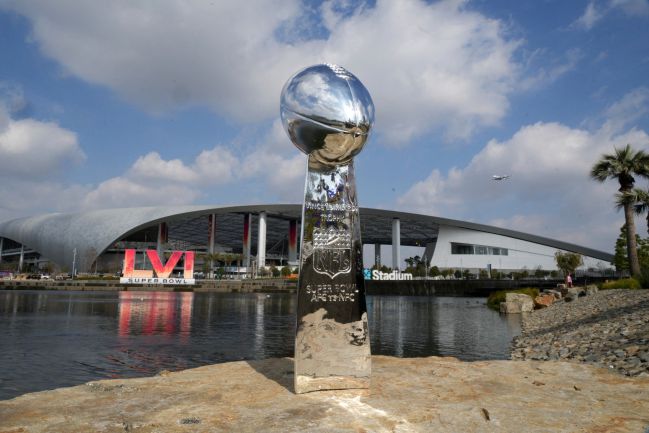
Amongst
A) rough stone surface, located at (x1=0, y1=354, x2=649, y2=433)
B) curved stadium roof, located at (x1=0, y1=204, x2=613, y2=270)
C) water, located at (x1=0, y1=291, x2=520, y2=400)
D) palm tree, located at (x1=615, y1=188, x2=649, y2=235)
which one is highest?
curved stadium roof, located at (x1=0, y1=204, x2=613, y2=270)

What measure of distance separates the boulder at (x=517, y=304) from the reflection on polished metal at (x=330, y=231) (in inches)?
950

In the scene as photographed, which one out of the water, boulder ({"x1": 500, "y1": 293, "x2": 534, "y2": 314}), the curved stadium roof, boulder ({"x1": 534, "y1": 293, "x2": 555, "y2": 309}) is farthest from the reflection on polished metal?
the curved stadium roof

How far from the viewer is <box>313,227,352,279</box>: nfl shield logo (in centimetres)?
668

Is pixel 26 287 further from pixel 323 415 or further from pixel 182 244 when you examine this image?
pixel 323 415

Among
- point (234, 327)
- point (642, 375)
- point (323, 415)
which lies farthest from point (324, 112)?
point (234, 327)

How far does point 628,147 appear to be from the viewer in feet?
98.4

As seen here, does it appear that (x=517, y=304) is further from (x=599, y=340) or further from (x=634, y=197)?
(x=599, y=340)

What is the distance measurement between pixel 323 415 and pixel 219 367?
3.52 metres

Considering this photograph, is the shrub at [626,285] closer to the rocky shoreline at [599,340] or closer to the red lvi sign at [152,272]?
the rocky shoreline at [599,340]

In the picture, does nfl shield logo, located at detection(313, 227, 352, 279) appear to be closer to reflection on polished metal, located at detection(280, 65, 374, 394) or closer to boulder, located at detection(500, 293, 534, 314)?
reflection on polished metal, located at detection(280, 65, 374, 394)

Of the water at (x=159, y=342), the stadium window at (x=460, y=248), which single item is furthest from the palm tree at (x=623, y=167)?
the stadium window at (x=460, y=248)

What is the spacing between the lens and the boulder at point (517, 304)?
91.4ft

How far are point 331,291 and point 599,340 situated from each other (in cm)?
806

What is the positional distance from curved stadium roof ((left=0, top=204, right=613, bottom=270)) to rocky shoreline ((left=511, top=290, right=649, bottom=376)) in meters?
66.5
